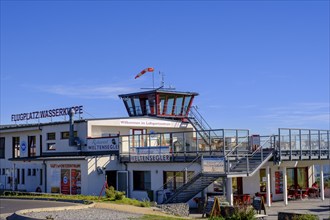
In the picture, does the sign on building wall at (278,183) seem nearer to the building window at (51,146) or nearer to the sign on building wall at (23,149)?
the building window at (51,146)

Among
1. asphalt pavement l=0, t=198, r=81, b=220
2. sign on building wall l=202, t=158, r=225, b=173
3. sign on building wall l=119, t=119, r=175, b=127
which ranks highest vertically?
sign on building wall l=119, t=119, r=175, b=127

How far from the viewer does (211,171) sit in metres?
28.6

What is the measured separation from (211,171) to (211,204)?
220 cm

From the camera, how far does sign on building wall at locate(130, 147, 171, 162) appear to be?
33094 mm

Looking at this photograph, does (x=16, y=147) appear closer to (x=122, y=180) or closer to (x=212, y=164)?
(x=122, y=180)

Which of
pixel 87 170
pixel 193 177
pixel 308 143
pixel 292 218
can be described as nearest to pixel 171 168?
pixel 193 177

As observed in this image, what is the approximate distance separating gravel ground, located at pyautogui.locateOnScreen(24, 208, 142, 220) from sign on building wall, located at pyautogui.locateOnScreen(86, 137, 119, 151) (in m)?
12.5

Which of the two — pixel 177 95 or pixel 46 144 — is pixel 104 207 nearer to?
pixel 46 144

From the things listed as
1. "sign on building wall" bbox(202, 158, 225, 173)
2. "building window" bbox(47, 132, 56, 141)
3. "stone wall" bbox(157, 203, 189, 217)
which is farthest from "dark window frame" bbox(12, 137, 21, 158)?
"stone wall" bbox(157, 203, 189, 217)

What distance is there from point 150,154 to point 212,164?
255 inches

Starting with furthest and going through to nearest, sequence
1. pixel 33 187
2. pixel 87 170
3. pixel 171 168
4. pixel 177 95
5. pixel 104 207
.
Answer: pixel 177 95 → pixel 33 187 → pixel 87 170 → pixel 171 168 → pixel 104 207

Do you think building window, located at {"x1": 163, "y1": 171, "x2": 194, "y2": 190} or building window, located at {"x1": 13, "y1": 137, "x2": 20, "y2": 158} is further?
building window, located at {"x1": 13, "y1": 137, "x2": 20, "y2": 158}

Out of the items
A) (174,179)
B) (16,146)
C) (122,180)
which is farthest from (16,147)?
(174,179)

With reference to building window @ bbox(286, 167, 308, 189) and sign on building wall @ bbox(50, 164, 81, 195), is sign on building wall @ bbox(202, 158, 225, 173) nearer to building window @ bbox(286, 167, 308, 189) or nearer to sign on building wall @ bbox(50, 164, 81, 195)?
sign on building wall @ bbox(50, 164, 81, 195)
